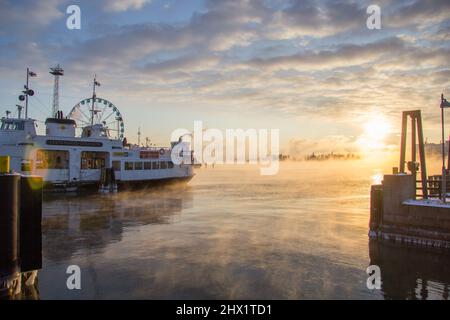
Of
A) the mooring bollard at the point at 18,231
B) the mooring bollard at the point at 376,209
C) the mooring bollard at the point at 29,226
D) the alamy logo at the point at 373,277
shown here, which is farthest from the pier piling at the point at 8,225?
the mooring bollard at the point at 376,209

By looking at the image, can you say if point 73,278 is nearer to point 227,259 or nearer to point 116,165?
point 227,259

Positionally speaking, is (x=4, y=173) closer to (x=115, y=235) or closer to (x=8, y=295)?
(x=8, y=295)

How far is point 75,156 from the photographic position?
5519 cm

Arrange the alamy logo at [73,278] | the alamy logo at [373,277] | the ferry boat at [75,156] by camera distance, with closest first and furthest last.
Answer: the alamy logo at [73,278], the alamy logo at [373,277], the ferry boat at [75,156]

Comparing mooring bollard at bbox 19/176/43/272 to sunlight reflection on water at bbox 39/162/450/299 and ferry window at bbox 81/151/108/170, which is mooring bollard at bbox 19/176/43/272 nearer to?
sunlight reflection on water at bbox 39/162/450/299

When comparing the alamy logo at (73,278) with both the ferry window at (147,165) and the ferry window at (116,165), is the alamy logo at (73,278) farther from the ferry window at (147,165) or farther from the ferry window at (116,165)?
the ferry window at (147,165)

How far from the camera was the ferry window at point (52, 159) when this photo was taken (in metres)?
52.4

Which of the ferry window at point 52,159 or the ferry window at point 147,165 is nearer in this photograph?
the ferry window at point 52,159

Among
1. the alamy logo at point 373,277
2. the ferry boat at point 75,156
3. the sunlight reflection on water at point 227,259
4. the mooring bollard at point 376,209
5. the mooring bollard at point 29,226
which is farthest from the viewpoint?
the ferry boat at point 75,156

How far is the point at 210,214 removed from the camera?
111 feet

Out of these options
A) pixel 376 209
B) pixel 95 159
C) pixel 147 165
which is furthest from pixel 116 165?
pixel 376 209

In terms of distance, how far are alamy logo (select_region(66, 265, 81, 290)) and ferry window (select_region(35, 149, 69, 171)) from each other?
1624 inches

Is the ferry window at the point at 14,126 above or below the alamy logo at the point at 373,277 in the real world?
above
